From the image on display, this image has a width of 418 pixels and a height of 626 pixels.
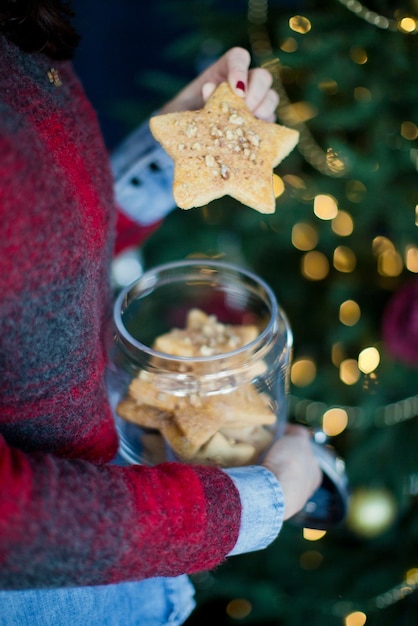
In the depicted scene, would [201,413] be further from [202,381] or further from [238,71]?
[238,71]

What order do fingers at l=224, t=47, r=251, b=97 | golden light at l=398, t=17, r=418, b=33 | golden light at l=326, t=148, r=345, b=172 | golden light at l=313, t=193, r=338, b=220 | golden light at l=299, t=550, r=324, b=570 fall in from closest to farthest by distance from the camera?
fingers at l=224, t=47, r=251, b=97, golden light at l=398, t=17, r=418, b=33, golden light at l=326, t=148, r=345, b=172, golden light at l=313, t=193, r=338, b=220, golden light at l=299, t=550, r=324, b=570

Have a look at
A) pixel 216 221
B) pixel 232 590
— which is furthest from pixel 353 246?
pixel 232 590

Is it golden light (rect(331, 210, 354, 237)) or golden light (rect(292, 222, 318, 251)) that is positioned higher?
golden light (rect(331, 210, 354, 237))

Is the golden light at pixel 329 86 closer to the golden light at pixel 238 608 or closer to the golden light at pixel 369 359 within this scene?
the golden light at pixel 369 359

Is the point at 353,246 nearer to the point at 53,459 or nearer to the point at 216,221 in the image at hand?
the point at 216,221

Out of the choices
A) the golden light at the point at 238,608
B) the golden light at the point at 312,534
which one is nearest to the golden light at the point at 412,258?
the golden light at the point at 312,534

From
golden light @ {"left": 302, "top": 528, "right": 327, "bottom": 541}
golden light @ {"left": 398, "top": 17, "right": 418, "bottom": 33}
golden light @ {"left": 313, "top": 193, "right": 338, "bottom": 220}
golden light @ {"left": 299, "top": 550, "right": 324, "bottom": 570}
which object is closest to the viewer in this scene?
golden light @ {"left": 398, "top": 17, "right": 418, "bottom": 33}

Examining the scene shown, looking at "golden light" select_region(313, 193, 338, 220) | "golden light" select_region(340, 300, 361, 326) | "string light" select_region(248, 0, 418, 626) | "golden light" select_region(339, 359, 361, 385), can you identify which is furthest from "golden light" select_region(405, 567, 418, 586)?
"golden light" select_region(313, 193, 338, 220)

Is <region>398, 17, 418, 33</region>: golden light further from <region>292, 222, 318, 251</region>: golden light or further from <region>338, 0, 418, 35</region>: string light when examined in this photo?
<region>292, 222, 318, 251</region>: golden light
